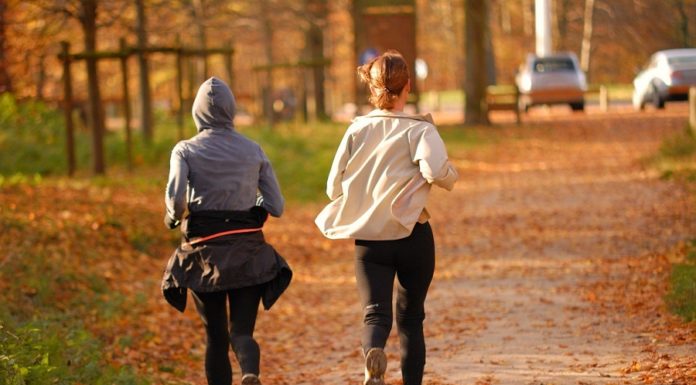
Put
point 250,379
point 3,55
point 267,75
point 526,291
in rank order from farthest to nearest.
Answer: point 267,75
point 3,55
point 526,291
point 250,379

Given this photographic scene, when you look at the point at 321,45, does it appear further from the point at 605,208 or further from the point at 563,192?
the point at 605,208

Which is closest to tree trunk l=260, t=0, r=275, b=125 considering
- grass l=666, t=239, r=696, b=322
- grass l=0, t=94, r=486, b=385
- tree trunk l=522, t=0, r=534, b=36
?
grass l=0, t=94, r=486, b=385

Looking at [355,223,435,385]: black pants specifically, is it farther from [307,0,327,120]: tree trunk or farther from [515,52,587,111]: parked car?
[515,52,587,111]: parked car

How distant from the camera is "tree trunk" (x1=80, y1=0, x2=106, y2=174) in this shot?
19.2 meters

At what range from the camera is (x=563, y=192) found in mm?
19344

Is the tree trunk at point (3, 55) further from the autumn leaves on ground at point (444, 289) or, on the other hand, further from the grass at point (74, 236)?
the autumn leaves on ground at point (444, 289)

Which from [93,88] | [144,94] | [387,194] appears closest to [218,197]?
[387,194]

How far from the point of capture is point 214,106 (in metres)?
6.52

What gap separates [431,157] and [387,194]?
290 millimetres

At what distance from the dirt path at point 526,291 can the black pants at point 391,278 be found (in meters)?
1.34

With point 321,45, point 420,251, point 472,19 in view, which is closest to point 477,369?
point 420,251

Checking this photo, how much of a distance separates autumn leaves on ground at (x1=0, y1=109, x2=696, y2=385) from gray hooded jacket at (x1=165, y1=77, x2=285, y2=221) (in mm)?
1280

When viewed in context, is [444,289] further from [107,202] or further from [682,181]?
[682,181]

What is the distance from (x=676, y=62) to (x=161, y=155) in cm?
1983
